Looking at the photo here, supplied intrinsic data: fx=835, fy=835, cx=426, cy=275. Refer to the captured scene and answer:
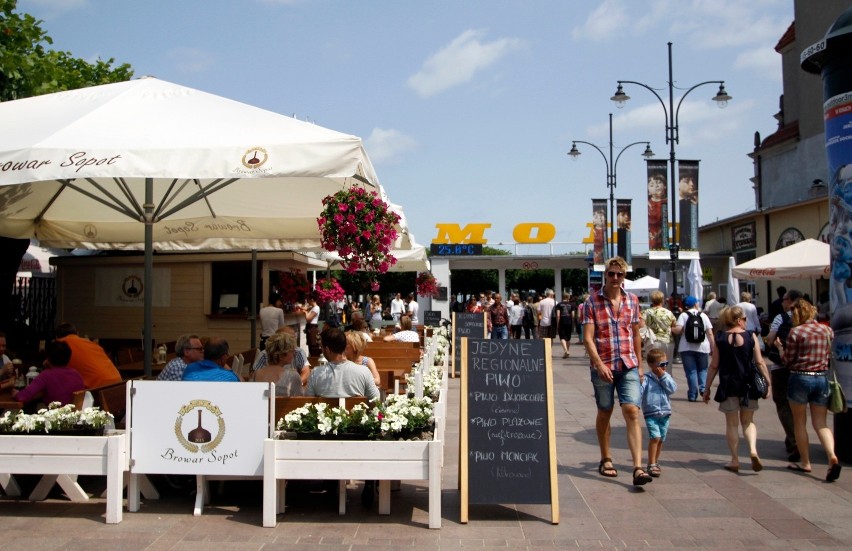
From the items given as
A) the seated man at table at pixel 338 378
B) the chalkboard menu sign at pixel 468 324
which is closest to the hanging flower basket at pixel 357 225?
the seated man at table at pixel 338 378

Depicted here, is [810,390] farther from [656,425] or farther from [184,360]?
[184,360]

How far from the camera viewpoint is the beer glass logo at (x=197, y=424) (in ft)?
18.9

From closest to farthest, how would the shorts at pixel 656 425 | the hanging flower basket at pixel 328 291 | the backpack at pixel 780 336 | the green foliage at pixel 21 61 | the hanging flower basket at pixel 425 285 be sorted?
the shorts at pixel 656 425 → the backpack at pixel 780 336 → the hanging flower basket at pixel 328 291 → the green foliage at pixel 21 61 → the hanging flower basket at pixel 425 285

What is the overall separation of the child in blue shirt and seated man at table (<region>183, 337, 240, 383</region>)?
3.45 m

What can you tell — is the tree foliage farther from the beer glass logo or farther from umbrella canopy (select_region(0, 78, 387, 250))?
the beer glass logo

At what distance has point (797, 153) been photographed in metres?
35.0

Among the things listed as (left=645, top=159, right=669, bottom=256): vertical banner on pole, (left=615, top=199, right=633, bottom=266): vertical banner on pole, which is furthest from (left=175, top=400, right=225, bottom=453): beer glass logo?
(left=615, top=199, right=633, bottom=266): vertical banner on pole

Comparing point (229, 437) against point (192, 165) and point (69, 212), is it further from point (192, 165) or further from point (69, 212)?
point (69, 212)

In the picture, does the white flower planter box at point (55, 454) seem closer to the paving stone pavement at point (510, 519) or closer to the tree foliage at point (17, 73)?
the paving stone pavement at point (510, 519)

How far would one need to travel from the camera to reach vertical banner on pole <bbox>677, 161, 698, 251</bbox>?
21.4 meters

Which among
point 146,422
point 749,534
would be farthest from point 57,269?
point 749,534

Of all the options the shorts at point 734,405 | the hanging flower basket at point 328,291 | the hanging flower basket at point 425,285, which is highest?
the hanging flower basket at point 425,285

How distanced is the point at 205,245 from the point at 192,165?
17.1 feet

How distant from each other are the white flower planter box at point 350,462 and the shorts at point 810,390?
366 cm
